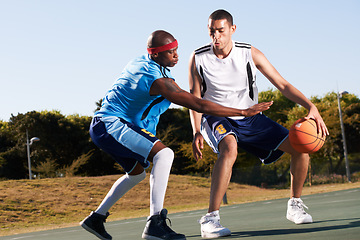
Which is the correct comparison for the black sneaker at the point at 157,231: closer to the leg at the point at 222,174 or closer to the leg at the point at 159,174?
the leg at the point at 159,174

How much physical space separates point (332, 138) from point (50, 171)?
21.0 m

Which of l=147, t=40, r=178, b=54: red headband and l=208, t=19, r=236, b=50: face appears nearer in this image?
l=147, t=40, r=178, b=54: red headband

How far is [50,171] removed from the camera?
37.3 metres

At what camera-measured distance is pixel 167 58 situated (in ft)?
16.8

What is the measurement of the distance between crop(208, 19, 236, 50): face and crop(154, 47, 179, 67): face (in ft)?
2.56

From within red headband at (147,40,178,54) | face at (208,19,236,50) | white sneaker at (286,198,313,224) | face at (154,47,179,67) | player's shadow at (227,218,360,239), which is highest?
face at (208,19,236,50)

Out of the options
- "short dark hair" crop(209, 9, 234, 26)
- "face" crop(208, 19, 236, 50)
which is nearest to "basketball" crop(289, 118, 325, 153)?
"face" crop(208, 19, 236, 50)

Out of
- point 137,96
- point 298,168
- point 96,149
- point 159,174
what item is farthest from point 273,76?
point 96,149

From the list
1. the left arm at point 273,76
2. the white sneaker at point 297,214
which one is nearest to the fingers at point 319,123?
the left arm at point 273,76

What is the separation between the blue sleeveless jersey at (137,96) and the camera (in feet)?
16.3

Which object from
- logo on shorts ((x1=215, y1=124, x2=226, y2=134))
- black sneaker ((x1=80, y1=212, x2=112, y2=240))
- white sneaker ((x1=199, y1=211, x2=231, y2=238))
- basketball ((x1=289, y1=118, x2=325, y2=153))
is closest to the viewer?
white sneaker ((x1=199, y1=211, x2=231, y2=238))

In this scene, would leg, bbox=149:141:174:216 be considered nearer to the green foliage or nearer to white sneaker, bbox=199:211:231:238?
white sneaker, bbox=199:211:231:238

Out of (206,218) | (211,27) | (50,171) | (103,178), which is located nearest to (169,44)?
(211,27)

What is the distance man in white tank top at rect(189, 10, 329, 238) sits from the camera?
5758mm
